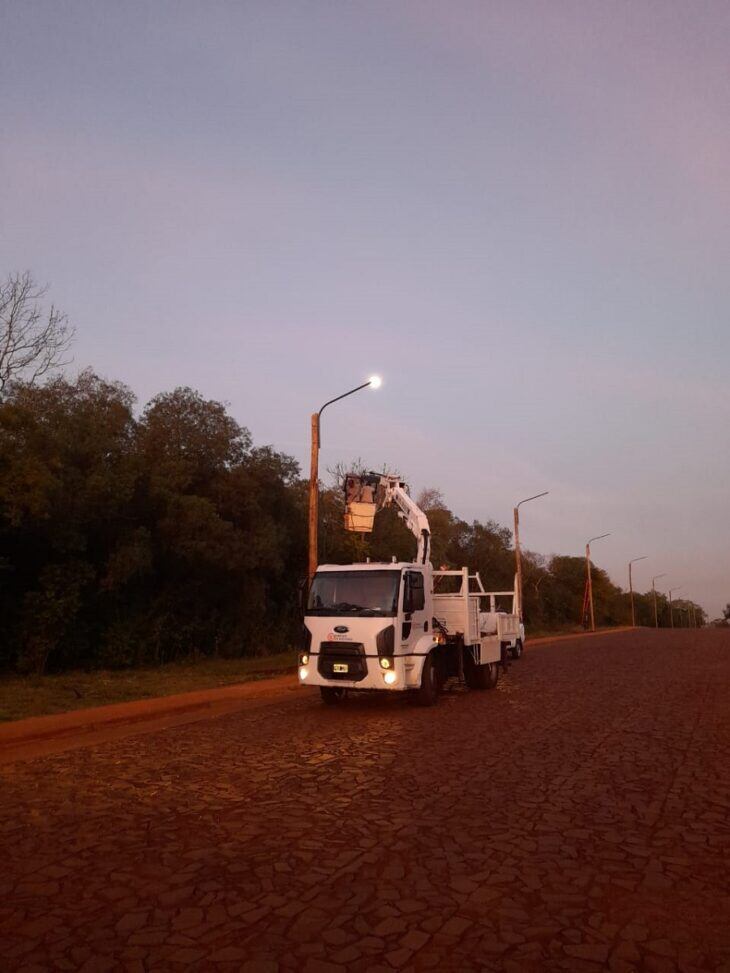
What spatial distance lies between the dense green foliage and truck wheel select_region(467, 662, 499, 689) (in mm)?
4845

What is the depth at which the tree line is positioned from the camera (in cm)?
2083

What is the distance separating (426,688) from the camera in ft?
49.2

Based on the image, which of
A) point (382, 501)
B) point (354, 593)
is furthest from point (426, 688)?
point (382, 501)

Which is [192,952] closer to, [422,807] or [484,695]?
[422,807]

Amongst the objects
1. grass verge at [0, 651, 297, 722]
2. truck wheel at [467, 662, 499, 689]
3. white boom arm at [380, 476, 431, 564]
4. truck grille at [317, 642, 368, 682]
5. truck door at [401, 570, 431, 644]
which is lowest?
grass verge at [0, 651, 297, 722]

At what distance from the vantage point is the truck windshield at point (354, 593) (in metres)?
14.4

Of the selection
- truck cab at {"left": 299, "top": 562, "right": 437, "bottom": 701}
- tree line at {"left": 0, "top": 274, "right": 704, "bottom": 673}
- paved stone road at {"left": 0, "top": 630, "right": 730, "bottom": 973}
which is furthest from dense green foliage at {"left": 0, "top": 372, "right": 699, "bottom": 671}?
paved stone road at {"left": 0, "top": 630, "right": 730, "bottom": 973}

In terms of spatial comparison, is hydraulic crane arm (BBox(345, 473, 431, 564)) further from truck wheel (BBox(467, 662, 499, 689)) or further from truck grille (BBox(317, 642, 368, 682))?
truck grille (BBox(317, 642, 368, 682))

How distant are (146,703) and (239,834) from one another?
984cm

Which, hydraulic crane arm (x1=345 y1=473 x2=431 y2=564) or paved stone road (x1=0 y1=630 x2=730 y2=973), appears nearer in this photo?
paved stone road (x1=0 y1=630 x2=730 y2=973)

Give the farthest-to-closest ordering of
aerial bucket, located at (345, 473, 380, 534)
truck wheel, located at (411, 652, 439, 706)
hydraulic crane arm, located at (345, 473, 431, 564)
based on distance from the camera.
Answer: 1. aerial bucket, located at (345, 473, 380, 534)
2. hydraulic crane arm, located at (345, 473, 431, 564)
3. truck wheel, located at (411, 652, 439, 706)

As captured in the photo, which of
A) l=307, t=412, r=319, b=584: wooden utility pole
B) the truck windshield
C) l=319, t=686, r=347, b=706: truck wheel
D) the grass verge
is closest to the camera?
the truck windshield

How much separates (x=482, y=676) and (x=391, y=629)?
4.95 metres

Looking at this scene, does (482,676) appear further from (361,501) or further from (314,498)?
(314,498)
